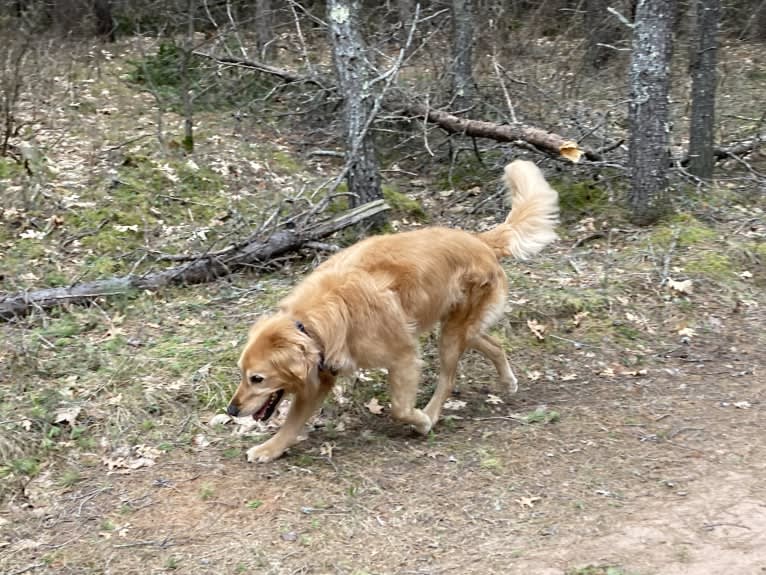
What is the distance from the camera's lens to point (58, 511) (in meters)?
4.41

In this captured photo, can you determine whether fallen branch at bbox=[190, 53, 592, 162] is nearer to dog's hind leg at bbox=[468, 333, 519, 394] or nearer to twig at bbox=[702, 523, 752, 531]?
dog's hind leg at bbox=[468, 333, 519, 394]

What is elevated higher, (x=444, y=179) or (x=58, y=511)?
(x=444, y=179)

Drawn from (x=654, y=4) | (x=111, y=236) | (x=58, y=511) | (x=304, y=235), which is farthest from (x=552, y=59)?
(x=58, y=511)

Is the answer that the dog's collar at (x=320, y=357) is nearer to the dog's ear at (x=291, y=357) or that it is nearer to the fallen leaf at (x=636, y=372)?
the dog's ear at (x=291, y=357)

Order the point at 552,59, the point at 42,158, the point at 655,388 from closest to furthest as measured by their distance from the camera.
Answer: the point at 655,388, the point at 42,158, the point at 552,59

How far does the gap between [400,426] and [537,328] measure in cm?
181

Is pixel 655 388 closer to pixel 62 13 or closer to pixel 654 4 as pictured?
pixel 654 4

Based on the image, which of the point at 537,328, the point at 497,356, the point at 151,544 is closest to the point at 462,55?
the point at 537,328

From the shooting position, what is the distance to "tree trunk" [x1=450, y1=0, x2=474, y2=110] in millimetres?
10742

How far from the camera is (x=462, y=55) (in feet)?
35.7

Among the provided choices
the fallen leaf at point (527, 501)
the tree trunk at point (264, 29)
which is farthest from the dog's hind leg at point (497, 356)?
the tree trunk at point (264, 29)

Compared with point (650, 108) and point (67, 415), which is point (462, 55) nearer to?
point (650, 108)

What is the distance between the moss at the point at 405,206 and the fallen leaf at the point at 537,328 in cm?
274

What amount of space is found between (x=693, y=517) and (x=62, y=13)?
A: 15970 millimetres
